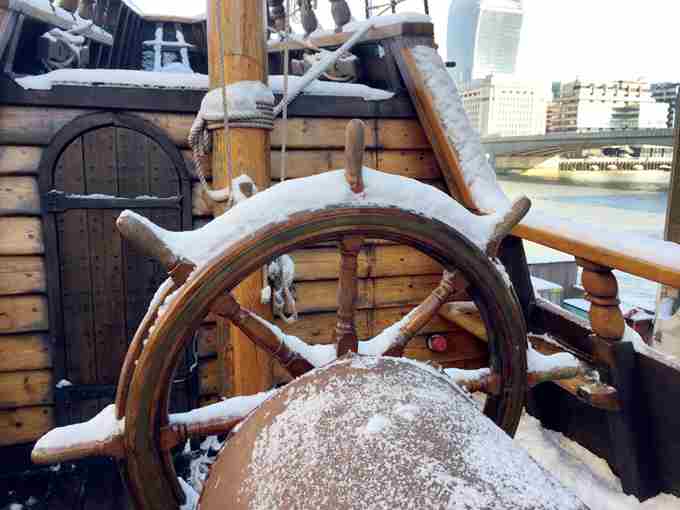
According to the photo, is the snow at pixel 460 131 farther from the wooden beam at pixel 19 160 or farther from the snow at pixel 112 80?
the wooden beam at pixel 19 160

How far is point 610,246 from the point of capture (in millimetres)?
1877

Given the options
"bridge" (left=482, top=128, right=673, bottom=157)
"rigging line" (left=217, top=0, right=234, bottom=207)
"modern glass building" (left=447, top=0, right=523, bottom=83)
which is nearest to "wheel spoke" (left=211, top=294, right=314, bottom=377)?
"rigging line" (left=217, top=0, right=234, bottom=207)

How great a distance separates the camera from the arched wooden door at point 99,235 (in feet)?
8.57

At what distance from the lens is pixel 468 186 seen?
107 inches

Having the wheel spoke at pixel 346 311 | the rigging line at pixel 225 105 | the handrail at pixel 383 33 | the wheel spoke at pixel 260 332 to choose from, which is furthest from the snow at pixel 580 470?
Result: the handrail at pixel 383 33

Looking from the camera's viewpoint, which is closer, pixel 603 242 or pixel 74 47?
pixel 603 242

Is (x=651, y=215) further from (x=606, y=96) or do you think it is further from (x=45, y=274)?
(x=606, y=96)

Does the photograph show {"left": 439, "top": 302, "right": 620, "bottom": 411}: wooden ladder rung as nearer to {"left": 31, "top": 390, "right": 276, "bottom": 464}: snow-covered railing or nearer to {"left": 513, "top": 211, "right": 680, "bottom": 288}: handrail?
{"left": 513, "top": 211, "right": 680, "bottom": 288}: handrail

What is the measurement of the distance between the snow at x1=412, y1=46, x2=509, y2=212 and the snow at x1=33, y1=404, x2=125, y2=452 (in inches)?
73.8

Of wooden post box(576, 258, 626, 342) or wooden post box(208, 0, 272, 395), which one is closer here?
wooden post box(576, 258, 626, 342)

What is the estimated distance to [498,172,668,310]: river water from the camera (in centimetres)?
2119

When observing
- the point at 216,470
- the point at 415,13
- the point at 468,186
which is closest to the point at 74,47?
the point at 415,13

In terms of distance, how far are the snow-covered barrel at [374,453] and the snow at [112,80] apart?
6.97 ft

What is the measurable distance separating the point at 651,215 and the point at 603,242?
103ft
